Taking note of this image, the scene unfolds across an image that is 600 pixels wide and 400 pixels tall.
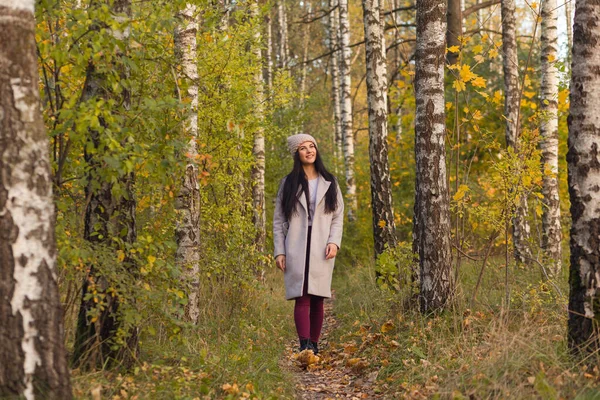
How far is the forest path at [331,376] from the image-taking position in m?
5.22

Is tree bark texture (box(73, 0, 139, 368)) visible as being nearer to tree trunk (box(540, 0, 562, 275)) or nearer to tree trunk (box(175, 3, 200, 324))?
tree trunk (box(175, 3, 200, 324))

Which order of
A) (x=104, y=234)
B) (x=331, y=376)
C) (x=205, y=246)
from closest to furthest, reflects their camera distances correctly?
(x=104, y=234)
(x=331, y=376)
(x=205, y=246)

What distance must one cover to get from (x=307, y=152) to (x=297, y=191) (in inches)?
14.7

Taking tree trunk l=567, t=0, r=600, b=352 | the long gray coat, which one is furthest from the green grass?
tree trunk l=567, t=0, r=600, b=352

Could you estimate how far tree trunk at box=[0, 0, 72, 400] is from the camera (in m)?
2.98

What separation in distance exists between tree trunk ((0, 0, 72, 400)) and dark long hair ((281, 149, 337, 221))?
3336 millimetres

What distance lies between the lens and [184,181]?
644 centimetres

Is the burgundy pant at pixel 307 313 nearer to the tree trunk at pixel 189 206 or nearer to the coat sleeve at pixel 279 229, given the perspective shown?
the coat sleeve at pixel 279 229

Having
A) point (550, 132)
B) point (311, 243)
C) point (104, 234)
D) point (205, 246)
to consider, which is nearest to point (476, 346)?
point (311, 243)

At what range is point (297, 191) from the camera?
629cm

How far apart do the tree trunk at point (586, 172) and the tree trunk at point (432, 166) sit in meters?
1.93

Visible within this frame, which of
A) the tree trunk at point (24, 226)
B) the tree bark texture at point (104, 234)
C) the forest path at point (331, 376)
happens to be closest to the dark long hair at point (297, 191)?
the forest path at point (331, 376)

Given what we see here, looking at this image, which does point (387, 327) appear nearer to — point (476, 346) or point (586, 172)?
point (476, 346)

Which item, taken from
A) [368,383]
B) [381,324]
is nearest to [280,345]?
[381,324]
